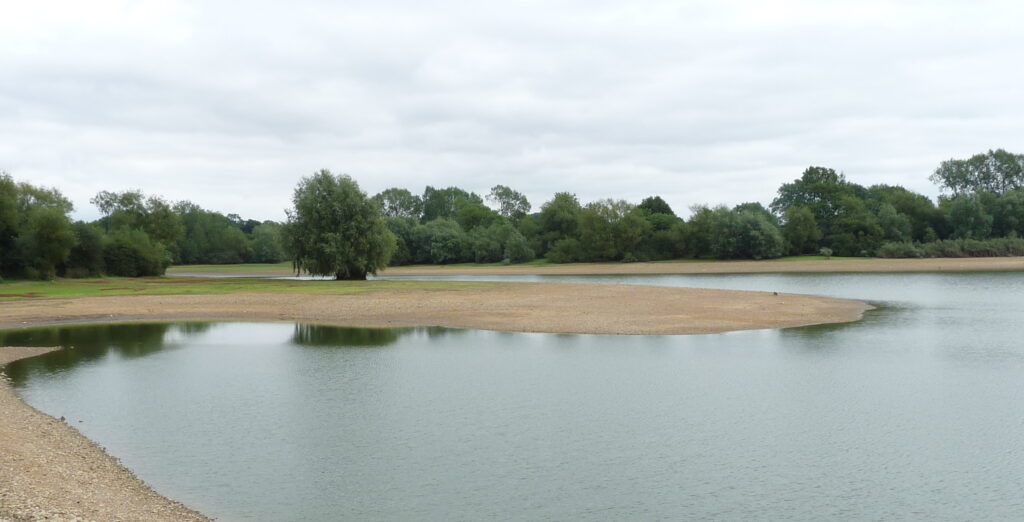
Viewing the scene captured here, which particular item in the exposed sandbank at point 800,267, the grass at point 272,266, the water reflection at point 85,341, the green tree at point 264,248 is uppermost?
the green tree at point 264,248

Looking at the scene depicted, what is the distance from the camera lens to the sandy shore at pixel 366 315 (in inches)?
419

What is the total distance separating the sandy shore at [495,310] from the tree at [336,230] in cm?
1399

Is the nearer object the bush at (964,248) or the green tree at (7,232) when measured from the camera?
the green tree at (7,232)

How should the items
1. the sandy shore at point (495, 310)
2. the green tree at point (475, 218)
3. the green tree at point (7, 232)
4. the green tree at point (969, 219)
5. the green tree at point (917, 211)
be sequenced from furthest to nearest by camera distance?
the green tree at point (475, 218) < the green tree at point (917, 211) < the green tree at point (969, 219) < the green tree at point (7, 232) < the sandy shore at point (495, 310)

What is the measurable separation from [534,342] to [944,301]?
26.6 m

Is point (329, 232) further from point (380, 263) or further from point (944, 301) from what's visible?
point (944, 301)

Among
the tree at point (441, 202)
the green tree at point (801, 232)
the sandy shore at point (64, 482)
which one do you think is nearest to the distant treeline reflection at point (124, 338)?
the sandy shore at point (64, 482)

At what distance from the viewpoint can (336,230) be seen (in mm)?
59344

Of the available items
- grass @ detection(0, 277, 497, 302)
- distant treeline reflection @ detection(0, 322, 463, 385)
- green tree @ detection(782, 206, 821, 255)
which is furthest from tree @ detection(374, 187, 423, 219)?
distant treeline reflection @ detection(0, 322, 463, 385)

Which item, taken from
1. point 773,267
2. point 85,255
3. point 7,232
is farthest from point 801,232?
point 7,232

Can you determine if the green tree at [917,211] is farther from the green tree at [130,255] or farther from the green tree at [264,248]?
the green tree at [264,248]

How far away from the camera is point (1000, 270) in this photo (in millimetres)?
68938

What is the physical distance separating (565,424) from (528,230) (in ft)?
348

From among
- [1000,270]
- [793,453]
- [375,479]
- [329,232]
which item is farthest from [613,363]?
[1000,270]
